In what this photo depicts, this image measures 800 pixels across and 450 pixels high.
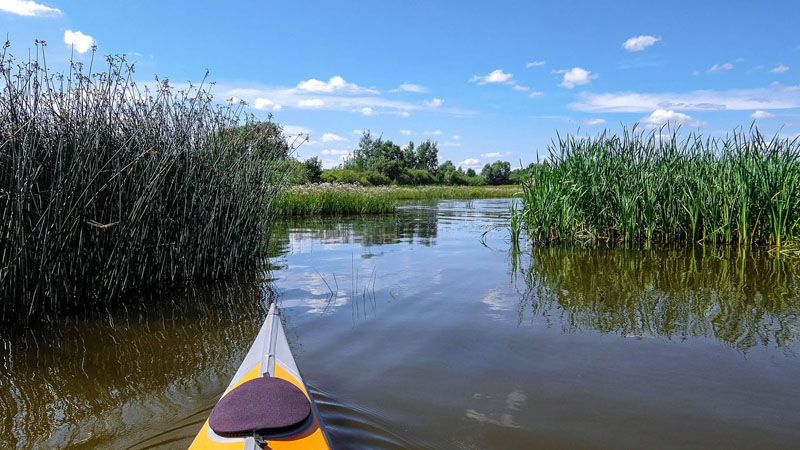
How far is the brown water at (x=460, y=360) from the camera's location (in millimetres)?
2428

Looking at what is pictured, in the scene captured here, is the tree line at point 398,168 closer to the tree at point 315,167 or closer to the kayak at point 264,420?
the tree at point 315,167

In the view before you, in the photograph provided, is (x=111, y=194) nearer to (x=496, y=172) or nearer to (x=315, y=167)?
(x=315, y=167)

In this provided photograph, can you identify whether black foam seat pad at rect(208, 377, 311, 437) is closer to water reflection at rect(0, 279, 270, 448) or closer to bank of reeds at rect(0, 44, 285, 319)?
water reflection at rect(0, 279, 270, 448)

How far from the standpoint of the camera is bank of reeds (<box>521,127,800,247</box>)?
7125 millimetres

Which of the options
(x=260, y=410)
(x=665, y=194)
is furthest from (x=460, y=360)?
(x=665, y=194)

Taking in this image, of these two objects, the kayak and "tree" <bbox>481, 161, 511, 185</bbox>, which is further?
"tree" <bbox>481, 161, 511, 185</bbox>

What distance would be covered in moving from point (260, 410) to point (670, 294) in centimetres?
437

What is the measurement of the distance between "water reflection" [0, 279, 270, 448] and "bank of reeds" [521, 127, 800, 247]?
501cm

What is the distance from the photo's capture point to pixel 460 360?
331 cm

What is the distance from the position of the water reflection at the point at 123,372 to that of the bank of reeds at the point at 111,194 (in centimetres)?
40

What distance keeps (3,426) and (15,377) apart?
2.44 ft

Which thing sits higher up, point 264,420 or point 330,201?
point 330,201

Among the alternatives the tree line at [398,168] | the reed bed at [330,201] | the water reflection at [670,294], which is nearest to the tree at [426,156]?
the tree line at [398,168]

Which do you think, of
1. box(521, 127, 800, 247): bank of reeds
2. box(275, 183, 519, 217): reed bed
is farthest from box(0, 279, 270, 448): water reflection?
box(275, 183, 519, 217): reed bed
